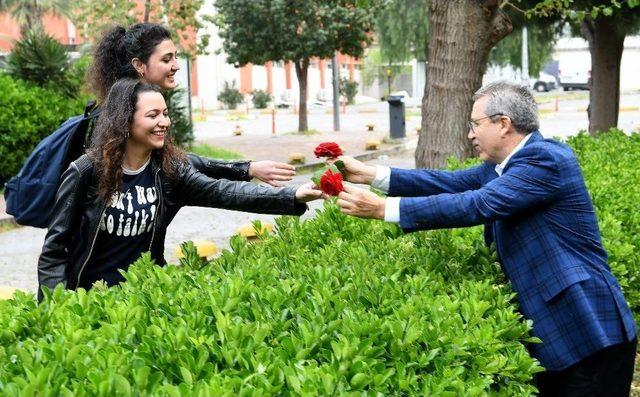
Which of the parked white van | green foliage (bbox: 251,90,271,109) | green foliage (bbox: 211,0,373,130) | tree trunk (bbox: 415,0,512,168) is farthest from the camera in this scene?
the parked white van

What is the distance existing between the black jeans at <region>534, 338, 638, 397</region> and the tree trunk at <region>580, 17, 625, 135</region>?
12821mm

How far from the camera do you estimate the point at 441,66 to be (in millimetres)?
8906

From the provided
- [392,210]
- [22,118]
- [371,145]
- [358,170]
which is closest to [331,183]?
[392,210]

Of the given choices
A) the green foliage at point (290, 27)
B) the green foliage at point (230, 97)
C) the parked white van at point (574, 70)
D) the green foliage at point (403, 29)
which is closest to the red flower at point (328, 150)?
the green foliage at point (290, 27)

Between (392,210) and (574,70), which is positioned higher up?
(392,210)

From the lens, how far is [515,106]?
3.41 m

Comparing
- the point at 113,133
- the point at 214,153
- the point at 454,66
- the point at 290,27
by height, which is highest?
the point at 290,27

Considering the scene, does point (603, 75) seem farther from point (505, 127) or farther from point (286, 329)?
point (286, 329)

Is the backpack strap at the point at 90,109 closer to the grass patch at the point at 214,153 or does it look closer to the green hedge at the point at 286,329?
the green hedge at the point at 286,329

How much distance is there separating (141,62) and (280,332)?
1.88 metres

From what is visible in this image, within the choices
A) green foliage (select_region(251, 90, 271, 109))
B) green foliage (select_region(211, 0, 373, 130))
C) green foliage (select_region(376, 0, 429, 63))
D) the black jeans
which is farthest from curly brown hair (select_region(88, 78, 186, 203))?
green foliage (select_region(251, 90, 271, 109))

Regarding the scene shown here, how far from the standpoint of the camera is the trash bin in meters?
24.8

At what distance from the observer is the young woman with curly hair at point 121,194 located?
12.4 ft

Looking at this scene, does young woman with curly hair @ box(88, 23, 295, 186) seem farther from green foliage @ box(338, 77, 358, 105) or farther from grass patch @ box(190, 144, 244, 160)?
green foliage @ box(338, 77, 358, 105)
